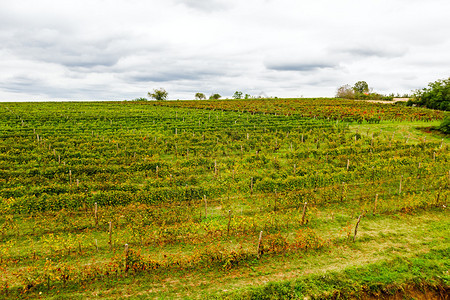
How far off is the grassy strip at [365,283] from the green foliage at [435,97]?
7594 cm

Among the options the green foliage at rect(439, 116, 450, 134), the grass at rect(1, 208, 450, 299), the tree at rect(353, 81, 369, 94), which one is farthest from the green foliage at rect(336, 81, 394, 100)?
the grass at rect(1, 208, 450, 299)

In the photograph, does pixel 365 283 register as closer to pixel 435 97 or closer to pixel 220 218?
pixel 220 218

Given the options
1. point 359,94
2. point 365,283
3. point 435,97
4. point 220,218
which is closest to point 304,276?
point 365,283

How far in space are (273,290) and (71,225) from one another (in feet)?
40.2

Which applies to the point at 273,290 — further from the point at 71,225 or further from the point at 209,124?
the point at 209,124

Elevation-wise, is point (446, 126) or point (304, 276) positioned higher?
A: point (446, 126)

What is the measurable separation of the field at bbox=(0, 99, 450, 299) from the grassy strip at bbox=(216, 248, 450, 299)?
5 centimetres

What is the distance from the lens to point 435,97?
70.0 metres

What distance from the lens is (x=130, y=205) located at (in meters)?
17.6

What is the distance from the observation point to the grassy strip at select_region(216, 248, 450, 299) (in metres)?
10.3

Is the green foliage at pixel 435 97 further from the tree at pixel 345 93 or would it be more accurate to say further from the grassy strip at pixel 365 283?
the grassy strip at pixel 365 283

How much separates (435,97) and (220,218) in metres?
81.7

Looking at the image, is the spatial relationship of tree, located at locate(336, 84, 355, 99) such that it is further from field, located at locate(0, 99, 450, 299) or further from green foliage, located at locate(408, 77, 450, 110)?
field, located at locate(0, 99, 450, 299)

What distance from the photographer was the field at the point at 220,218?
1081 centimetres
